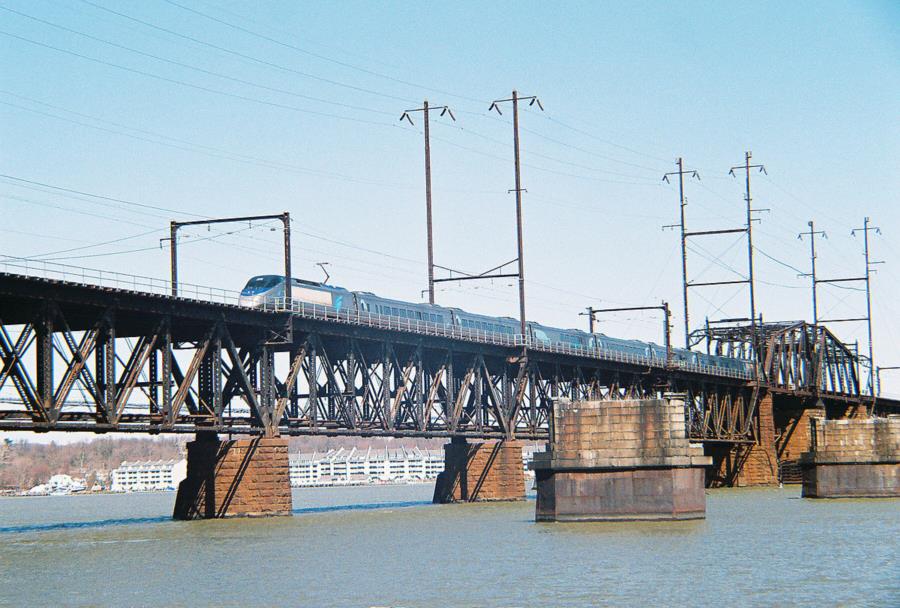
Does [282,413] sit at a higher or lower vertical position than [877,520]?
higher

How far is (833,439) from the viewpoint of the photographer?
99.2 meters

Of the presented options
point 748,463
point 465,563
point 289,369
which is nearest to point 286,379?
point 289,369

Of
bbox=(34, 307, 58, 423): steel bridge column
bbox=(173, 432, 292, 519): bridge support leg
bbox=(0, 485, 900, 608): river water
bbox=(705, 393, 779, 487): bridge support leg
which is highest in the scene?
bbox=(34, 307, 58, 423): steel bridge column

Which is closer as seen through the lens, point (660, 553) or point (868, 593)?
point (868, 593)

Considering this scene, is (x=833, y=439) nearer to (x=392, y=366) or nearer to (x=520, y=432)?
(x=520, y=432)

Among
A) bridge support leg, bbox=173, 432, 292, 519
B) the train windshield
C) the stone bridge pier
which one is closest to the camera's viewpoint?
bridge support leg, bbox=173, 432, 292, 519

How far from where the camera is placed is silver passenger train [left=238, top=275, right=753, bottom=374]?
287ft

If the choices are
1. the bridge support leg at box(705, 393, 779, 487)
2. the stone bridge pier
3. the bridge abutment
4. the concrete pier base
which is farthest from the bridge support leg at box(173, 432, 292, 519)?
the bridge abutment

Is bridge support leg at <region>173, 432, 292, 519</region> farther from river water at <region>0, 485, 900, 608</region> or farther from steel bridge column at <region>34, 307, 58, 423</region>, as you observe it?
steel bridge column at <region>34, 307, 58, 423</region>

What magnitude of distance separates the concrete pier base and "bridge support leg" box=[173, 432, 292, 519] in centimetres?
4021

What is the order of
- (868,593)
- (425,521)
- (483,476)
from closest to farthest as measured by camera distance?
1. (868,593)
2. (425,521)
3. (483,476)

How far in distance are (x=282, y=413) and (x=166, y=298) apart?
42.4 ft

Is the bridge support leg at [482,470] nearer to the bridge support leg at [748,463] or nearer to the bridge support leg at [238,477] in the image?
the bridge support leg at [238,477]

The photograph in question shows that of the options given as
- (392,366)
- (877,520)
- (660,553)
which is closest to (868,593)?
(660,553)
